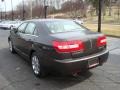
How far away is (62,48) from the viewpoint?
4.83m

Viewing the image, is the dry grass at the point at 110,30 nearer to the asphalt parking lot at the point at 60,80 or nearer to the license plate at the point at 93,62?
the asphalt parking lot at the point at 60,80

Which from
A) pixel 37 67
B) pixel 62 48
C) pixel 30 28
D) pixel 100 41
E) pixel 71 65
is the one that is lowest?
pixel 37 67

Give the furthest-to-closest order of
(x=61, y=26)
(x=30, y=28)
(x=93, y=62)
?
(x=30, y=28)
(x=61, y=26)
(x=93, y=62)

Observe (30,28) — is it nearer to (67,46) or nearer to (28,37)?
(28,37)

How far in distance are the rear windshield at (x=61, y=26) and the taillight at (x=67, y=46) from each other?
84 centimetres

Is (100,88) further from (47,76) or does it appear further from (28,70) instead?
(28,70)

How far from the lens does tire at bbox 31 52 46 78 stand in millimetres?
5492

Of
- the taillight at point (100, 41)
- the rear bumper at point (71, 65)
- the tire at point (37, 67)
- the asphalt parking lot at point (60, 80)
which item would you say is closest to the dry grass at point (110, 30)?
the asphalt parking lot at point (60, 80)

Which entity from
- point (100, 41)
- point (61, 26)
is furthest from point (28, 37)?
point (100, 41)

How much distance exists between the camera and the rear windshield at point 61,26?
5.79 meters

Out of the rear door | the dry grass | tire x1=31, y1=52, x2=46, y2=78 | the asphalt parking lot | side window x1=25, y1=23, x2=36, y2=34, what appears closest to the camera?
the asphalt parking lot

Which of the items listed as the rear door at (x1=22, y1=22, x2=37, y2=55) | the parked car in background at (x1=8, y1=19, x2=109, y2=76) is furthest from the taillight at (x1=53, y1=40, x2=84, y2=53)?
the rear door at (x1=22, y1=22, x2=37, y2=55)

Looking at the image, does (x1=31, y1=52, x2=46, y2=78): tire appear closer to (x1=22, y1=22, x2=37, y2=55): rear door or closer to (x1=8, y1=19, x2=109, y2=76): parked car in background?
(x1=8, y1=19, x2=109, y2=76): parked car in background

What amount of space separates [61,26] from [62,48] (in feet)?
4.38
